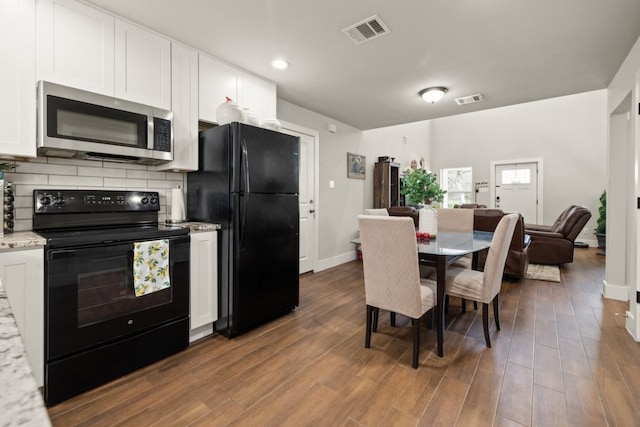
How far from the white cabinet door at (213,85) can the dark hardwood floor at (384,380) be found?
1.92m

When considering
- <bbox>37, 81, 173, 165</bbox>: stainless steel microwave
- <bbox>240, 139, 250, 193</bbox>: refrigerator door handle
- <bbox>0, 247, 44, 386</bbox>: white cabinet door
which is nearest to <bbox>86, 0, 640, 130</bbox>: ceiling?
<bbox>37, 81, 173, 165</bbox>: stainless steel microwave

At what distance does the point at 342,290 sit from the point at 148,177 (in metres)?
2.36

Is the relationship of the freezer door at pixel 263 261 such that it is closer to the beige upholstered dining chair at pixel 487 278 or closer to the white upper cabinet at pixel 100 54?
the white upper cabinet at pixel 100 54

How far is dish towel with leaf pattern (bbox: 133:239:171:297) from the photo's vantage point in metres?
1.95

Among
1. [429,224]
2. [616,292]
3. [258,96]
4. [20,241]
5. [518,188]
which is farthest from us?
[518,188]

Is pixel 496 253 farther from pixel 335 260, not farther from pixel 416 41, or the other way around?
pixel 335 260

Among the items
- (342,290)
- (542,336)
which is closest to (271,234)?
(342,290)

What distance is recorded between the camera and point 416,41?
2.52 m

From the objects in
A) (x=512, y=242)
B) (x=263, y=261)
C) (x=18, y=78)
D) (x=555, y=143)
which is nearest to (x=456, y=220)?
(x=512, y=242)

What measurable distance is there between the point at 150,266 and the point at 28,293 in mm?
583

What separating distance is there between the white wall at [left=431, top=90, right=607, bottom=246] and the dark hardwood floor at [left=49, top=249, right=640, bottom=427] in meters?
5.59

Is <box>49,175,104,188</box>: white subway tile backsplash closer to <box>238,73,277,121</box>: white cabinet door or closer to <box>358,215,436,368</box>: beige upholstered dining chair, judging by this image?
<box>238,73,277,121</box>: white cabinet door

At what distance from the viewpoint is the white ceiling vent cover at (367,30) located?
227cm

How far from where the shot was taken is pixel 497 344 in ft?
7.62
